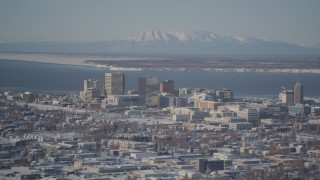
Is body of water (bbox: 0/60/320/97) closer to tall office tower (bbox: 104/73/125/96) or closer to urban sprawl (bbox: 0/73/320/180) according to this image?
tall office tower (bbox: 104/73/125/96)

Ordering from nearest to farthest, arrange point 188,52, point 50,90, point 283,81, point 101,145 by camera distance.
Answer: point 101,145 → point 50,90 → point 283,81 → point 188,52

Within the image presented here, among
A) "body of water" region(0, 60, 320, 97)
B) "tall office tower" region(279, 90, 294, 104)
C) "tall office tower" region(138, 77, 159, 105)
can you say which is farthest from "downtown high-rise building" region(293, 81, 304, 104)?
"body of water" region(0, 60, 320, 97)

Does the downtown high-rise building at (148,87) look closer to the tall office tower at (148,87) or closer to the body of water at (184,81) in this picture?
the tall office tower at (148,87)

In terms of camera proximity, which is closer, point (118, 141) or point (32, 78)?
point (118, 141)

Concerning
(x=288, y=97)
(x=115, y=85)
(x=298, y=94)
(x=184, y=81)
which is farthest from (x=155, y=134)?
(x=184, y=81)

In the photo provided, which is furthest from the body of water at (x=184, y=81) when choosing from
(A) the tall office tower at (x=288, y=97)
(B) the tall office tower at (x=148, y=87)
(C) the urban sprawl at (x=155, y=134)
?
(C) the urban sprawl at (x=155, y=134)

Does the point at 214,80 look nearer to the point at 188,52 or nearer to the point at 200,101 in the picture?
the point at 200,101

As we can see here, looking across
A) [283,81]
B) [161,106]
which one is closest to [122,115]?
[161,106]

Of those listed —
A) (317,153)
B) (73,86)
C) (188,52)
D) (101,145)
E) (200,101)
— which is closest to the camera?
(317,153)

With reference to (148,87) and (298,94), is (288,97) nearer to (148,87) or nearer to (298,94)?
(298,94)
